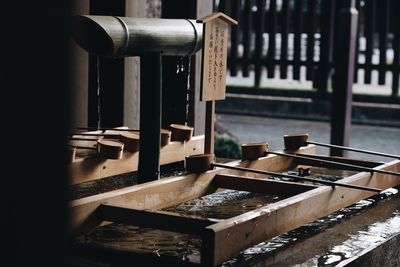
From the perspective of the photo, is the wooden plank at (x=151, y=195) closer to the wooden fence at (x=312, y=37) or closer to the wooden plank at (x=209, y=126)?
the wooden plank at (x=209, y=126)

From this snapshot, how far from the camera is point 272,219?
238 centimetres

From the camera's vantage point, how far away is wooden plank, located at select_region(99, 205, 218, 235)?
2.19 m

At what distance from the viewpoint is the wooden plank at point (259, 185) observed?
2949mm

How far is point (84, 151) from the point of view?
3379 mm

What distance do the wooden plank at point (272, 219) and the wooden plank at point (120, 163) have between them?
0.81 meters

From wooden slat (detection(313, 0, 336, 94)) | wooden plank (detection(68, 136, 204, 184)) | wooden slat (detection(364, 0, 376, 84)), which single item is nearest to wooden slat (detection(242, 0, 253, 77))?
wooden slat (detection(313, 0, 336, 94))

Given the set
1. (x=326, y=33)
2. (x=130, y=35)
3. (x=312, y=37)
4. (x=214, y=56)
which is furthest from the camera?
(x=312, y=37)

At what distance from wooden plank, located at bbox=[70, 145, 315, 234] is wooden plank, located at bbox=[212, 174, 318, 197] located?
5 centimetres

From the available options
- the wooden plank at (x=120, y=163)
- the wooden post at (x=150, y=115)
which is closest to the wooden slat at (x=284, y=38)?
the wooden plank at (x=120, y=163)

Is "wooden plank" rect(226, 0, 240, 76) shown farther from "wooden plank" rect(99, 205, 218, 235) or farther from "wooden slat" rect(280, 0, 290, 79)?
"wooden plank" rect(99, 205, 218, 235)

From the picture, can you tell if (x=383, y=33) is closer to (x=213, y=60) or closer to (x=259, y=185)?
(x=213, y=60)

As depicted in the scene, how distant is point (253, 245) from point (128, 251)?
41cm

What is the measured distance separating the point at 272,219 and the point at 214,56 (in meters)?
0.99

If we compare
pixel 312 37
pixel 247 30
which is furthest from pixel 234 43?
pixel 312 37
